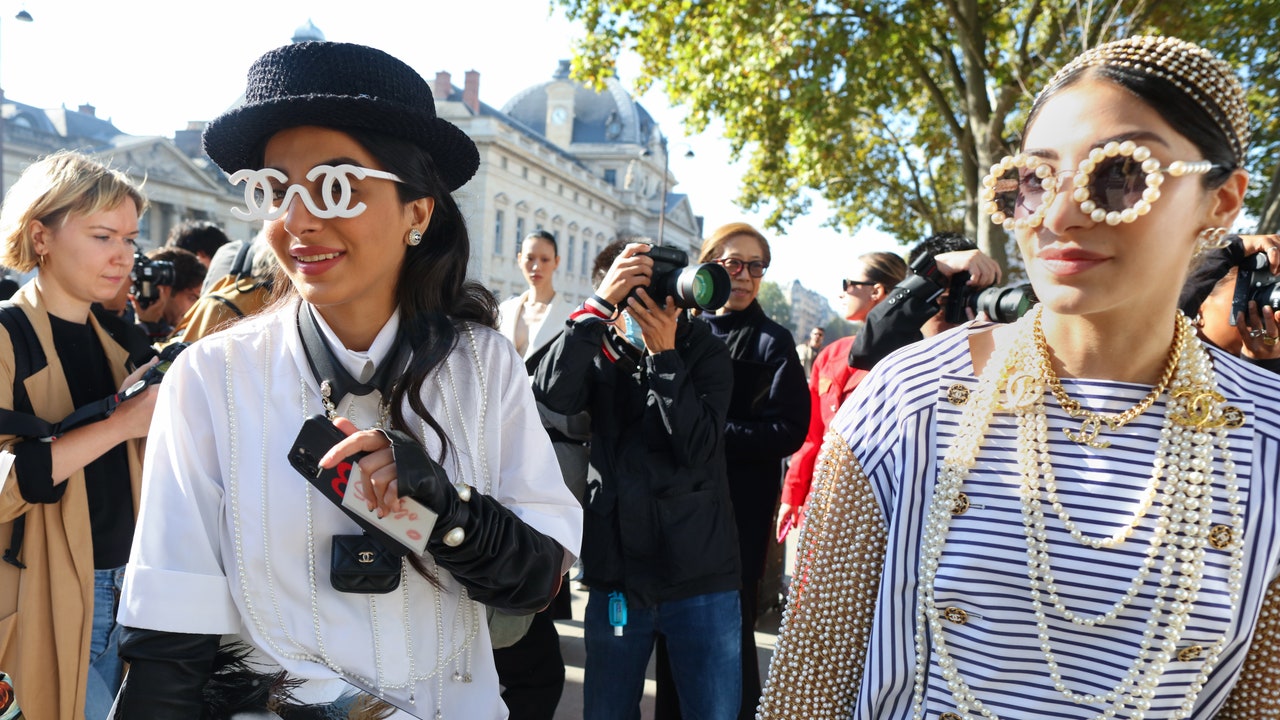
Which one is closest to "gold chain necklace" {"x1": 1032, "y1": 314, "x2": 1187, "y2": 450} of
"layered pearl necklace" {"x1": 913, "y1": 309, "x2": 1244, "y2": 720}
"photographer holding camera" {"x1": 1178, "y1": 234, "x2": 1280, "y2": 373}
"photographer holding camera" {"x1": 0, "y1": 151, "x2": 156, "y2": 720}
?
"layered pearl necklace" {"x1": 913, "y1": 309, "x2": 1244, "y2": 720}

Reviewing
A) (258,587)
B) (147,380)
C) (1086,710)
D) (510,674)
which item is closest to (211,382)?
(258,587)

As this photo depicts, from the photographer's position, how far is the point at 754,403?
3.91 meters

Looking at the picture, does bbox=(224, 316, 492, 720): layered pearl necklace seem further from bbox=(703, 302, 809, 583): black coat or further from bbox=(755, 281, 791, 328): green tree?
bbox=(755, 281, 791, 328): green tree

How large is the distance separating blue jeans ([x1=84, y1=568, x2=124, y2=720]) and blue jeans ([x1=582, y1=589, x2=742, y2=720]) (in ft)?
4.79

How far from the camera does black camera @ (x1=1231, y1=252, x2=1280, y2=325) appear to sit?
256 cm

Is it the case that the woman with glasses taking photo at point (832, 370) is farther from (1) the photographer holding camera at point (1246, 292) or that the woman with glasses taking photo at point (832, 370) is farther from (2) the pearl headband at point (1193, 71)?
(2) the pearl headband at point (1193, 71)

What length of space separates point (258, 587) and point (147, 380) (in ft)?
4.22

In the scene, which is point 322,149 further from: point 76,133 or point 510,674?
point 76,133

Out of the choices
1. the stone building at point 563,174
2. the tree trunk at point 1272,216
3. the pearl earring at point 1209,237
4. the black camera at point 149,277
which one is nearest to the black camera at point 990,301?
the pearl earring at point 1209,237

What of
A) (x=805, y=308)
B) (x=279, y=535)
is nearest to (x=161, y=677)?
(x=279, y=535)

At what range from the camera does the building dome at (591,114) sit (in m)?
73.8

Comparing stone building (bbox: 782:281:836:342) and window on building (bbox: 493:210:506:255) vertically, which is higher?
stone building (bbox: 782:281:836:342)

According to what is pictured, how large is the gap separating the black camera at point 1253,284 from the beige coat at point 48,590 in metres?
3.42

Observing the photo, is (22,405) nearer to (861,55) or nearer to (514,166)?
(861,55)
